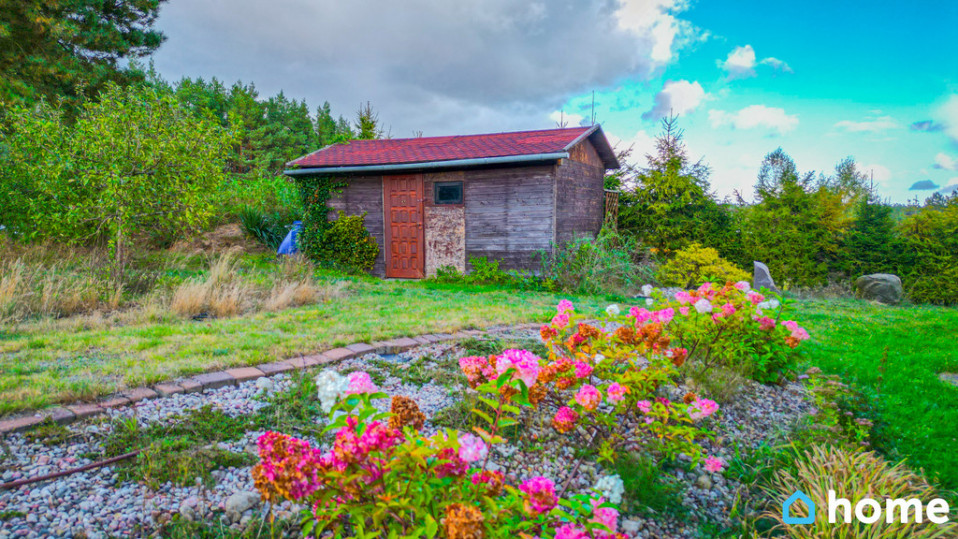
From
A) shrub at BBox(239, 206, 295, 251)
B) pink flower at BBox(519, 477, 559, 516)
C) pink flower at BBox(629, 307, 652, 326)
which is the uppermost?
shrub at BBox(239, 206, 295, 251)

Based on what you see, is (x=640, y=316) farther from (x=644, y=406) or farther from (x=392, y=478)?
(x=392, y=478)

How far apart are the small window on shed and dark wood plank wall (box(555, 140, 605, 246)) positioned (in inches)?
77.8

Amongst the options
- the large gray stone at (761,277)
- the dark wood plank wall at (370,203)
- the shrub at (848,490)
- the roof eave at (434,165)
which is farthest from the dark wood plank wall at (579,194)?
the shrub at (848,490)

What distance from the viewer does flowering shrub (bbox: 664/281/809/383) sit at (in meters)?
3.38

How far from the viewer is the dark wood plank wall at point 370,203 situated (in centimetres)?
1047

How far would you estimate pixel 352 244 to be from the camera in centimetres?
1054

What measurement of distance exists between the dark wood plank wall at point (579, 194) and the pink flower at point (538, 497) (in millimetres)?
8293

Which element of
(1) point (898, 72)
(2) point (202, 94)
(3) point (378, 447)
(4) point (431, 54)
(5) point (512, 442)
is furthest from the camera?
(2) point (202, 94)

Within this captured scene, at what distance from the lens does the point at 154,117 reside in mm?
6344

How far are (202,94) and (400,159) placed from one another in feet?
84.1

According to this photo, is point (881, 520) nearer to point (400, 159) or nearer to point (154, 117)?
point (154, 117)

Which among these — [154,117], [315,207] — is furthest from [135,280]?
[315,207]

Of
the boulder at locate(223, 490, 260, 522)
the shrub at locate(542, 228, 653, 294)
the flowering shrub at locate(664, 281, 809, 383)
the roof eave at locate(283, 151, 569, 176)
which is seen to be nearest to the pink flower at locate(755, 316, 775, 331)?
the flowering shrub at locate(664, 281, 809, 383)

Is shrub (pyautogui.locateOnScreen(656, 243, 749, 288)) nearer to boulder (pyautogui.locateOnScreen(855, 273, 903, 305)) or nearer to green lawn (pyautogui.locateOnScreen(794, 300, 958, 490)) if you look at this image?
green lawn (pyautogui.locateOnScreen(794, 300, 958, 490))
